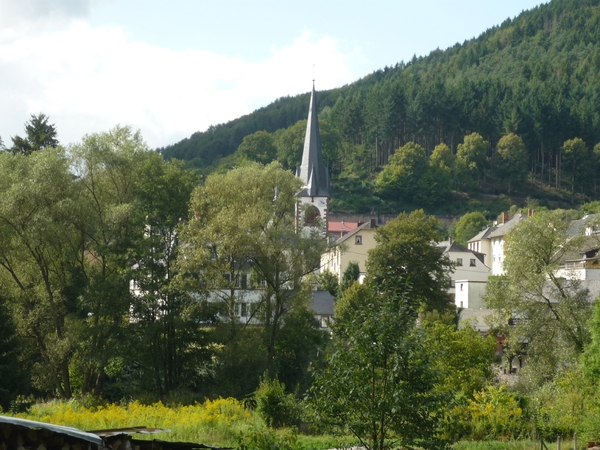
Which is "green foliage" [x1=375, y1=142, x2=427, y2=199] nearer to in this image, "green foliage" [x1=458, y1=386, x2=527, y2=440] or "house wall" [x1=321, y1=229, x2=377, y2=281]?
"house wall" [x1=321, y1=229, x2=377, y2=281]

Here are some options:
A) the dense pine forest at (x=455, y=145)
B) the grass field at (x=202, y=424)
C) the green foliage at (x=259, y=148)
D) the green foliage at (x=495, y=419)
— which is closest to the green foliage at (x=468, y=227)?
the dense pine forest at (x=455, y=145)

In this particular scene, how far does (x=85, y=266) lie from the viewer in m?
38.8

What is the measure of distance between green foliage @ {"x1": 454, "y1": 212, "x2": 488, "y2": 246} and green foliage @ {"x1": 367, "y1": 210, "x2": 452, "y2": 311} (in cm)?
4257

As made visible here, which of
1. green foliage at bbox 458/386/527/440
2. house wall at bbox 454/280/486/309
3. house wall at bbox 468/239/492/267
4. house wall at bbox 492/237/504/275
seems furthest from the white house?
green foliage at bbox 458/386/527/440

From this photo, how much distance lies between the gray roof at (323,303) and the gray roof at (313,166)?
31.1 m

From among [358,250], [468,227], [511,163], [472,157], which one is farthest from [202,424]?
[472,157]

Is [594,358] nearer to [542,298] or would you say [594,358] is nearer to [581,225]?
[542,298]

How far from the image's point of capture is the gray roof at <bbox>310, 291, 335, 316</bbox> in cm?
6650

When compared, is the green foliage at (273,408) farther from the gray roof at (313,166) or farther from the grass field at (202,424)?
the gray roof at (313,166)

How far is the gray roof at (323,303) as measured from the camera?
218ft

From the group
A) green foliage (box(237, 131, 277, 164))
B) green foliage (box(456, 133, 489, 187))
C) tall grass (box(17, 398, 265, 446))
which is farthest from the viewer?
green foliage (box(237, 131, 277, 164))

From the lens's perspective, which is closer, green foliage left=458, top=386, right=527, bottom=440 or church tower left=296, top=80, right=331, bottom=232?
green foliage left=458, top=386, right=527, bottom=440

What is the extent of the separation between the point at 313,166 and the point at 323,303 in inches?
1417

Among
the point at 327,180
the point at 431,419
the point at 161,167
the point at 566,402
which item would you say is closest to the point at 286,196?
the point at 161,167
